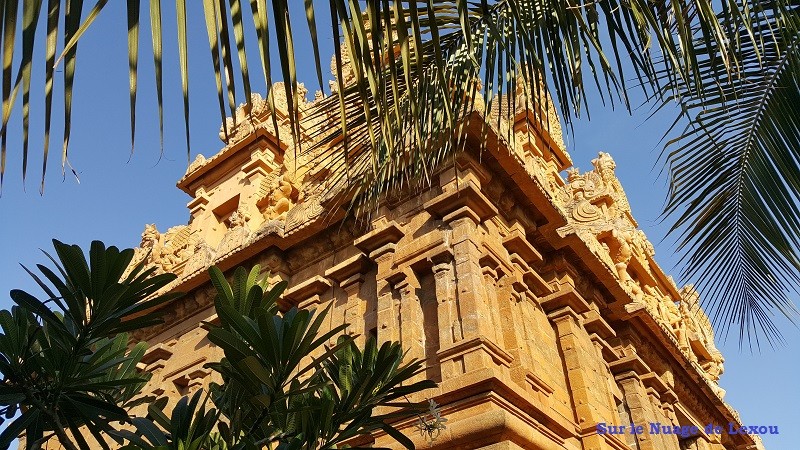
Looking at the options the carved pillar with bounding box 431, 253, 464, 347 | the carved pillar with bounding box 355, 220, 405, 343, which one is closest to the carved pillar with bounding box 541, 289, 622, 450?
the carved pillar with bounding box 431, 253, 464, 347

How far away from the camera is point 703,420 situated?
1324 cm

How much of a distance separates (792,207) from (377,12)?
278 centimetres

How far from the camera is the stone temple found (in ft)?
21.6

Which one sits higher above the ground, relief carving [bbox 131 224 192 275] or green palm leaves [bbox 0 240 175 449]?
relief carving [bbox 131 224 192 275]

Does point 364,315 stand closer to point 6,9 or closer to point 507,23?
point 507,23

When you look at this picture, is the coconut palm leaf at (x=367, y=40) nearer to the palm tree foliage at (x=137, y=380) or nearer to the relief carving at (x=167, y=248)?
the palm tree foliage at (x=137, y=380)

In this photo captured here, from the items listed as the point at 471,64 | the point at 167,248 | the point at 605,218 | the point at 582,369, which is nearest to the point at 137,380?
the point at 471,64

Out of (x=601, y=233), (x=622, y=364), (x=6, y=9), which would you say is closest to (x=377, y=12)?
(x=6, y=9)

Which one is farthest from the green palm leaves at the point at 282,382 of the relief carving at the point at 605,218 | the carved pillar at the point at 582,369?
the relief carving at the point at 605,218

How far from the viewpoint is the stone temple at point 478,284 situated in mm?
6574

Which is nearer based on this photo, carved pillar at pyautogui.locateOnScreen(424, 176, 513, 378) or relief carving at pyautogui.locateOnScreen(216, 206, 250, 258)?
carved pillar at pyautogui.locateOnScreen(424, 176, 513, 378)

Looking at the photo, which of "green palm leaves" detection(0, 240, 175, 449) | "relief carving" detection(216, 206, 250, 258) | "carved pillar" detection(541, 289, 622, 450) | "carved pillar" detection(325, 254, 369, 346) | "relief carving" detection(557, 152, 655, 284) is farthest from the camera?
"relief carving" detection(557, 152, 655, 284)

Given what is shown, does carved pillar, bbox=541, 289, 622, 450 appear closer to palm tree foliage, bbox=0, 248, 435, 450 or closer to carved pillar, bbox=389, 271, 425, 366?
carved pillar, bbox=389, 271, 425, 366

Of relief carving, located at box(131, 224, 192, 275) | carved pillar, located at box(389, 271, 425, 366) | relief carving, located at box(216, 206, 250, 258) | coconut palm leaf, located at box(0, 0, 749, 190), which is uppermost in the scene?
relief carving, located at box(131, 224, 192, 275)
